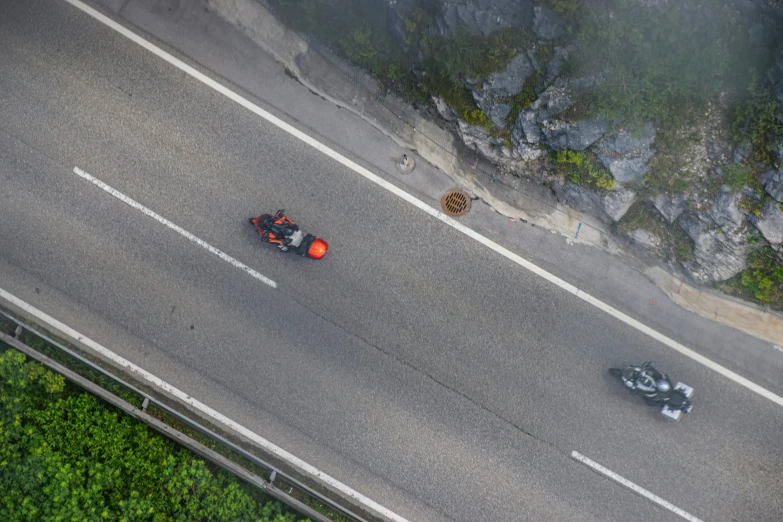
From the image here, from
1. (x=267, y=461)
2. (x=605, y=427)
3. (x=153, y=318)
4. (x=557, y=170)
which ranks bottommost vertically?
(x=267, y=461)

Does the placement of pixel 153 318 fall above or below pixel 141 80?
below

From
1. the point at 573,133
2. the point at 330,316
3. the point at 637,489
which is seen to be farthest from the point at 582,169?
the point at 637,489

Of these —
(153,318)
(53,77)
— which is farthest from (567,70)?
(53,77)

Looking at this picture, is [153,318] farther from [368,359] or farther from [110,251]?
[368,359]

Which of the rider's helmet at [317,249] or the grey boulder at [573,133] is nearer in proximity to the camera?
the grey boulder at [573,133]

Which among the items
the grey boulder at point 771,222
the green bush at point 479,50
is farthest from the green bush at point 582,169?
the grey boulder at point 771,222

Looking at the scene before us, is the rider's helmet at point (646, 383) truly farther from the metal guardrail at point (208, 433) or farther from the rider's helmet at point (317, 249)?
the rider's helmet at point (317, 249)
